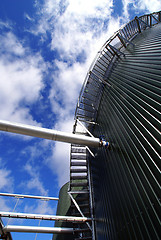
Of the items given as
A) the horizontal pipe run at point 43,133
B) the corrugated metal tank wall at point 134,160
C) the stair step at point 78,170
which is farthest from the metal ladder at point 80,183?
the horizontal pipe run at point 43,133

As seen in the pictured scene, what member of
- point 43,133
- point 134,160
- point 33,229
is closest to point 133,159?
point 134,160

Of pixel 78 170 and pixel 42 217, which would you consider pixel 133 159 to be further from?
pixel 42 217

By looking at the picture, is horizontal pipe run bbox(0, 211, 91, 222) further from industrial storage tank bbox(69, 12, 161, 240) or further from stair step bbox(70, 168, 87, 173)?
stair step bbox(70, 168, 87, 173)

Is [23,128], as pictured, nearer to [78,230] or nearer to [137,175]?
[137,175]

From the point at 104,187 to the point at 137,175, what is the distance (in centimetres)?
356

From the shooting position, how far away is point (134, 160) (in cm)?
515

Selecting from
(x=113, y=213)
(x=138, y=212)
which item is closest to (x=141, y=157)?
(x=138, y=212)

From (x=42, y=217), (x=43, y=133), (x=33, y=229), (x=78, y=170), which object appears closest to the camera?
(x=43, y=133)

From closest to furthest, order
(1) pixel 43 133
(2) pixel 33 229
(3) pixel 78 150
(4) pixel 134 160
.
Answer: (4) pixel 134 160 → (1) pixel 43 133 → (2) pixel 33 229 → (3) pixel 78 150

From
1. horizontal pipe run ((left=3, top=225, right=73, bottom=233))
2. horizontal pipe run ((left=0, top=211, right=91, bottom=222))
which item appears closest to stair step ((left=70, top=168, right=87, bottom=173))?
horizontal pipe run ((left=0, top=211, right=91, bottom=222))

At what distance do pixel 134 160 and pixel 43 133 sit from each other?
454 cm

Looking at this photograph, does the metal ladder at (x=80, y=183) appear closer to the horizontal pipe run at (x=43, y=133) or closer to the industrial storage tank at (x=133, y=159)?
the industrial storage tank at (x=133, y=159)

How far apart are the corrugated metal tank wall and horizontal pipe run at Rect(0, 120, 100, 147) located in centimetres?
163

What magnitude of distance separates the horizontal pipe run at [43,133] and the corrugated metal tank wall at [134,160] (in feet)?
5.34
